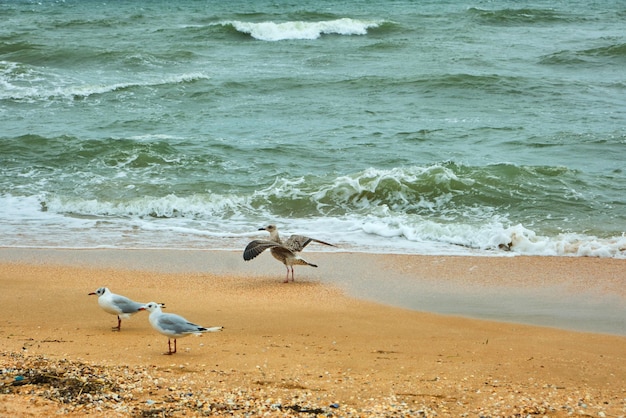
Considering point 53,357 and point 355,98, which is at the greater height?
point 355,98

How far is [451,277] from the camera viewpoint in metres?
8.49

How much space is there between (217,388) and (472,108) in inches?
521

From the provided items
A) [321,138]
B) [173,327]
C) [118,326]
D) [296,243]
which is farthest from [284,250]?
[321,138]

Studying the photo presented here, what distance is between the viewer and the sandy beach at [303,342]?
4.97 meters

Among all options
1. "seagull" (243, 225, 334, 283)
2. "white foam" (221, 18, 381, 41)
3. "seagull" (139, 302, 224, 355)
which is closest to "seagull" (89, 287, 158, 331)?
"seagull" (139, 302, 224, 355)

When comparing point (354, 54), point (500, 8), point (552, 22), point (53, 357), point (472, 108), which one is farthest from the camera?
point (500, 8)

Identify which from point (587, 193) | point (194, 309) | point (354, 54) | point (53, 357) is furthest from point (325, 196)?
point (354, 54)

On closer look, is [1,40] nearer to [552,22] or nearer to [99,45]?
[99,45]

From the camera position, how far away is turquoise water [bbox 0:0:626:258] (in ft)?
34.6

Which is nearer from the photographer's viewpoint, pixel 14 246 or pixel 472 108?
pixel 14 246

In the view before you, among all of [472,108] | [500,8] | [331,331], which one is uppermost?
[500,8]

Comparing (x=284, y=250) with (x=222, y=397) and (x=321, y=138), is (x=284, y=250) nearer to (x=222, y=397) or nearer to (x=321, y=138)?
(x=222, y=397)

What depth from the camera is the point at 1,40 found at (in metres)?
26.1

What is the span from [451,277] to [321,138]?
686 centimetres
